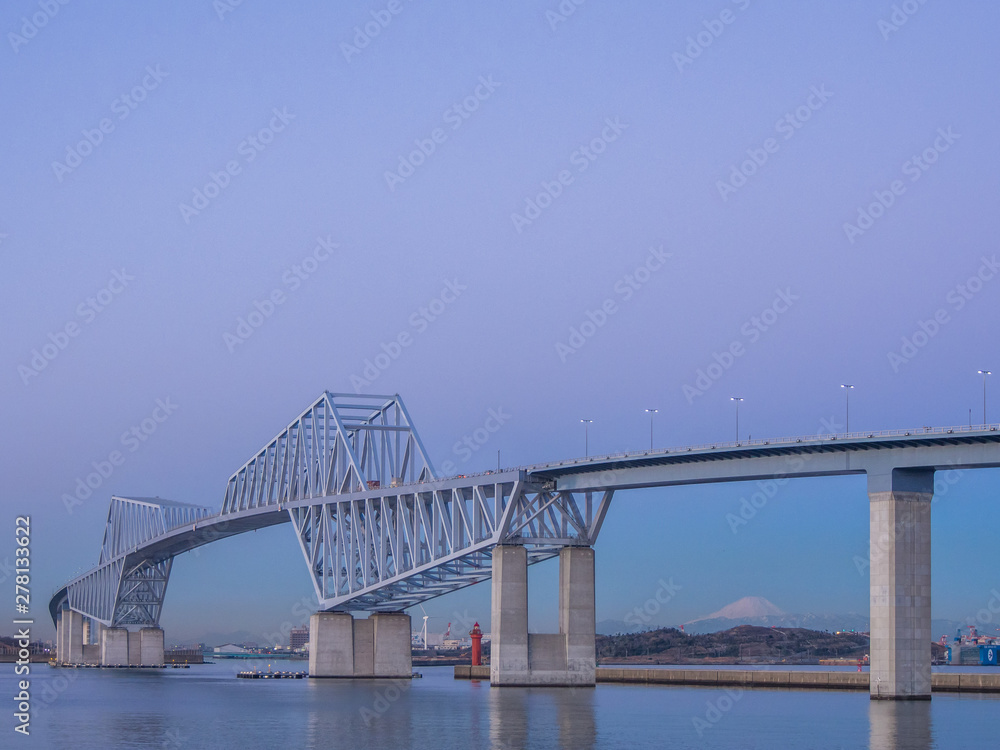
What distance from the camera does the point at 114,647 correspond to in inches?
7653

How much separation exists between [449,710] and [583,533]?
22.9 m

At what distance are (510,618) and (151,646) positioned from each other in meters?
114

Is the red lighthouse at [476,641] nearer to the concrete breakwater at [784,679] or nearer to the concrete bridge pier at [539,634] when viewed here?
the concrete breakwater at [784,679]

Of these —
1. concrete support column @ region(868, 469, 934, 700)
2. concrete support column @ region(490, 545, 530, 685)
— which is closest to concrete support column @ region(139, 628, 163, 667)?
concrete support column @ region(490, 545, 530, 685)

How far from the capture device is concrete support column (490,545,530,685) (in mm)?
95875

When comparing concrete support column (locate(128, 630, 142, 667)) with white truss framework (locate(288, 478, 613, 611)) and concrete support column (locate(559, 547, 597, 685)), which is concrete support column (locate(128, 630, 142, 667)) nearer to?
white truss framework (locate(288, 478, 613, 611))

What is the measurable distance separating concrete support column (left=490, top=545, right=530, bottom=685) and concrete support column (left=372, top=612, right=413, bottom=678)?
28.7m

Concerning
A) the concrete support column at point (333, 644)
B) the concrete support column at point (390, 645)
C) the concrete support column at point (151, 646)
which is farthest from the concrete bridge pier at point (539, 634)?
the concrete support column at point (151, 646)

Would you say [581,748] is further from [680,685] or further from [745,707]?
[680,685]

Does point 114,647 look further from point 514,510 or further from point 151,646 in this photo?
point 514,510

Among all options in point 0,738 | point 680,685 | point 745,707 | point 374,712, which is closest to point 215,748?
point 0,738

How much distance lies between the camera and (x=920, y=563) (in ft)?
246

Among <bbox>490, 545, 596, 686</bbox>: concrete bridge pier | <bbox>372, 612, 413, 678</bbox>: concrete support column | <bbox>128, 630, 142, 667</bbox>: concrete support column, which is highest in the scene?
<bbox>490, 545, 596, 686</bbox>: concrete bridge pier

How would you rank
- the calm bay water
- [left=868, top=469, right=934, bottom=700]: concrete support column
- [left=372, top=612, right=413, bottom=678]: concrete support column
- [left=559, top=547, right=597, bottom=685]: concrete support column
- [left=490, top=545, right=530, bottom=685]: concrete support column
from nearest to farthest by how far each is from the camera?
the calm bay water → [left=868, top=469, right=934, bottom=700]: concrete support column → [left=490, top=545, right=530, bottom=685]: concrete support column → [left=559, top=547, right=597, bottom=685]: concrete support column → [left=372, top=612, right=413, bottom=678]: concrete support column
